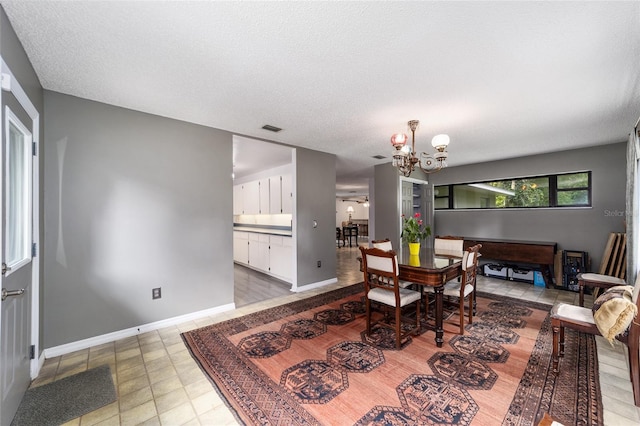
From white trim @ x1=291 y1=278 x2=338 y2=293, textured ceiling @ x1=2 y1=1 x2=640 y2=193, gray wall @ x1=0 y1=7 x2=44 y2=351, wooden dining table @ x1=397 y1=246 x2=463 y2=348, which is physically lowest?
white trim @ x1=291 y1=278 x2=338 y2=293

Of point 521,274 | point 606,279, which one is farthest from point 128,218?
point 521,274

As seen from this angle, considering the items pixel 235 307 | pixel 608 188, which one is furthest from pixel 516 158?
pixel 235 307

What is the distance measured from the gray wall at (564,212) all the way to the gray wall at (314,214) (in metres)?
3.34

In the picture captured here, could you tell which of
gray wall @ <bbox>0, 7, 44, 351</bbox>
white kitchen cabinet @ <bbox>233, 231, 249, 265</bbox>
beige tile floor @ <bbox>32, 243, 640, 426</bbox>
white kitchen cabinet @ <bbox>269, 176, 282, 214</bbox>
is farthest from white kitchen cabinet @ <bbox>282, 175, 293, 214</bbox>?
gray wall @ <bbox>0, 7, 44, 351</bbox>

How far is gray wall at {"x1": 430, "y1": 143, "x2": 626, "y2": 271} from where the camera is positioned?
4258 mm

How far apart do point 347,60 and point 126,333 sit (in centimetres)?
349

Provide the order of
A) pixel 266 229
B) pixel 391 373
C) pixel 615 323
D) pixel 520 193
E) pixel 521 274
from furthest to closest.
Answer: pixel 266 229
pixel 520 193
pixel 521 274
pixel 391 373
pixel 615 323

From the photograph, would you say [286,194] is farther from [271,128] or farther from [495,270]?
[495,270]

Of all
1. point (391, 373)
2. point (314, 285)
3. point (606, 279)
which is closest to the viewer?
point (391, 373)

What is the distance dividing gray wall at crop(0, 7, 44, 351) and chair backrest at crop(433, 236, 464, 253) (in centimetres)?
450

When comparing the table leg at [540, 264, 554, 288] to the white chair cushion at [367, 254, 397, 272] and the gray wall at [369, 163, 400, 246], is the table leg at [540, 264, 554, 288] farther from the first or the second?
the white chair cushion at [367, 254, 397, 272]

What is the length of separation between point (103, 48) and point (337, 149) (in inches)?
132

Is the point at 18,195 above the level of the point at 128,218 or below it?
above

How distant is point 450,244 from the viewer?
151 inches
